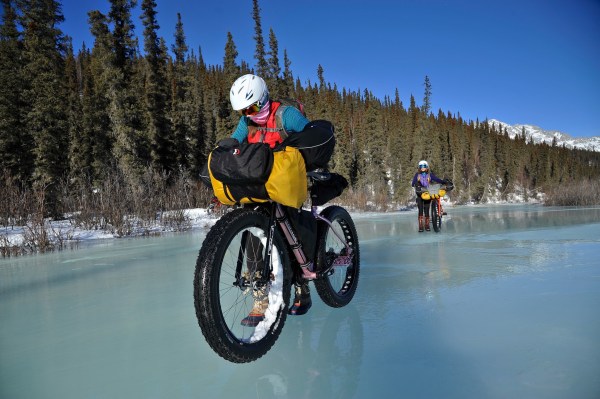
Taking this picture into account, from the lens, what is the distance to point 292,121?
110 inches

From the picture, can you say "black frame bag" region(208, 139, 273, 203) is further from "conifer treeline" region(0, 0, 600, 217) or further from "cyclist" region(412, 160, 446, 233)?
"conifer treeline" region(0, 0, 600, 217)

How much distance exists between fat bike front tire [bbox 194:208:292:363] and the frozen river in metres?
0.15

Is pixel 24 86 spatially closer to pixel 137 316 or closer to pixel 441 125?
pixel 137 316

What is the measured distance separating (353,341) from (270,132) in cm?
158

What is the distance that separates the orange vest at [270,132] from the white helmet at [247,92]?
5.9 inches

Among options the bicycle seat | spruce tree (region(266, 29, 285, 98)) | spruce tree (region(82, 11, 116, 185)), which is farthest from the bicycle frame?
spruce tree (region(266, 29, 285, 98))

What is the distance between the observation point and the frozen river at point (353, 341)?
189 cm

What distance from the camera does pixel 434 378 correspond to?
192cm

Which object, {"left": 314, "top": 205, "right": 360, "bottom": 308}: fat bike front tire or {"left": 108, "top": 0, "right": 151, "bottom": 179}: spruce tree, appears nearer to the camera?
{"left": 314, "top": 205, "right": 360, "bottom": 308}: fat bike front tire

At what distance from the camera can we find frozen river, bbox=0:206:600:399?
1.89 metres

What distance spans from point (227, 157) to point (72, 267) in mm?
5217

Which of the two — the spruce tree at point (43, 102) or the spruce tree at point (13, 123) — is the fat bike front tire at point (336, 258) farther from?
the spruce tree at point (13, 123)

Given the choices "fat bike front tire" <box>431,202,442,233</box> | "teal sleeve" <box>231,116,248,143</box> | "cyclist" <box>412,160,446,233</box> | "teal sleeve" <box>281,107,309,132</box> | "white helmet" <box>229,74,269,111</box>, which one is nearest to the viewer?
"white helmet" <box>229,74,269,111</box>

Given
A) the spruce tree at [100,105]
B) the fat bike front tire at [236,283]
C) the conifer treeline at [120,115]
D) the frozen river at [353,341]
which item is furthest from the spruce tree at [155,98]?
the fat bike front tire at [236,283]
